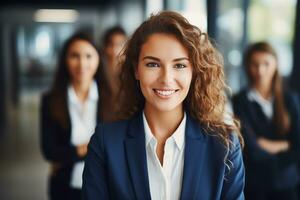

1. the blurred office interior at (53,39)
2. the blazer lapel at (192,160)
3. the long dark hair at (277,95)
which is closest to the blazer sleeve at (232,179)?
the blazer lapel at (192,160)

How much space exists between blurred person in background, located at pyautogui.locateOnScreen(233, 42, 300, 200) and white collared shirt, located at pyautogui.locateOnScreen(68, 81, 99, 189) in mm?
1070

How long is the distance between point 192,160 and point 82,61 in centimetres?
165

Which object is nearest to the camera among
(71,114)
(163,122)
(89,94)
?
(163,122)

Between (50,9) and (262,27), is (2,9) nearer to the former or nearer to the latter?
(50,9)

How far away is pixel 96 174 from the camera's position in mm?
1522

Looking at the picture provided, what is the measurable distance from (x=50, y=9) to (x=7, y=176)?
7836 mm

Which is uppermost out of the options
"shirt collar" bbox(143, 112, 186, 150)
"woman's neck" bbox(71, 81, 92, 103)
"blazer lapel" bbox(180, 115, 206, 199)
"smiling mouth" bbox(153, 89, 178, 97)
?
"smiling mouth" bbox(153, 89, 178, 97)

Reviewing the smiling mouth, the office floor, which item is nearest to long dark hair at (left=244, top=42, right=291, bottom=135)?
the smiling mouth

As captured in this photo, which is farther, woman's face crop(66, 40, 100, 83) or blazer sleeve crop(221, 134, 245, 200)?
woman's face crop(66, 40, 100, 83)

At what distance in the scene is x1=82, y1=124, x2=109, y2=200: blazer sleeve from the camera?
1.51m

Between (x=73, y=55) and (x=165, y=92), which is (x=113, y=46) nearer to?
(x=73, y=55)

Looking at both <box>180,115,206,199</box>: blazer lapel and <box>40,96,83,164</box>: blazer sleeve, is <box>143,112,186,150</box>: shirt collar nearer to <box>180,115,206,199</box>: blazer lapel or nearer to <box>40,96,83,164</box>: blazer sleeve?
<box>180,115,206,199</box>: blazer lapel

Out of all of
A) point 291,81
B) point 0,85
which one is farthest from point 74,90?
point 0,85

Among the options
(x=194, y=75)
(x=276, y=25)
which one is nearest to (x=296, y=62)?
(x=276, y=25)
